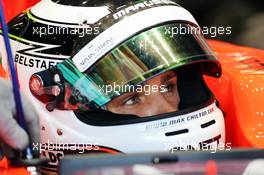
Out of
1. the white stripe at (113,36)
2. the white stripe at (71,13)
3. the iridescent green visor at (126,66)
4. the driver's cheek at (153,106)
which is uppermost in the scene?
the white stripe at (71,13)

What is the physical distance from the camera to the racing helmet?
42.9 inches

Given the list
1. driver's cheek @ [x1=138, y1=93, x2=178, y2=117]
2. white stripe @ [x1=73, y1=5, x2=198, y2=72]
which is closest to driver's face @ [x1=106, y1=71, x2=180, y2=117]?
driver's cheek @ [x1=138, y1=93, x2=178, y2=117]

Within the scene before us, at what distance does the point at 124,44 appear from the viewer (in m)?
1.09

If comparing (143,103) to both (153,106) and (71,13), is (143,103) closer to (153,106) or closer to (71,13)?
(153,106)

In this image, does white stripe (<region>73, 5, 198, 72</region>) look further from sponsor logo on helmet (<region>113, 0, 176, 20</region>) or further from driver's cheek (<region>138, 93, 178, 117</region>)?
driver's cheek (<region>138, 93, 178, 117</region>)

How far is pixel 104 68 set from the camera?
1093mm

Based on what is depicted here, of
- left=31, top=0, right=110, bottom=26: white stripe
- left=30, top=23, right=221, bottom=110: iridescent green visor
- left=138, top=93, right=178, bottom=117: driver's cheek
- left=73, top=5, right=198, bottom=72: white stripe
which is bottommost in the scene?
left=138, top=93, right=178, bottom=117: driver's cheek

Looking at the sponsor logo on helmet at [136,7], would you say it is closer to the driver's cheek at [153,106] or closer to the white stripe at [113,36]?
the white stripe at [113,36]

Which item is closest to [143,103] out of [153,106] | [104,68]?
[153,106]

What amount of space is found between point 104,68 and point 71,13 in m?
0.13

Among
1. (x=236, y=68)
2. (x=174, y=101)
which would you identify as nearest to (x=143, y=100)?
(x=174, y=101)

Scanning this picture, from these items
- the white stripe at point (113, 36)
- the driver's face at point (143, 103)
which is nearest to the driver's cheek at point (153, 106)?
the driver's face at point (143, 103)

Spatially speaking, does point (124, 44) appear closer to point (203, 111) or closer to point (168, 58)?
point (168, 58)

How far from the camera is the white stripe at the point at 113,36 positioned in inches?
43.0
